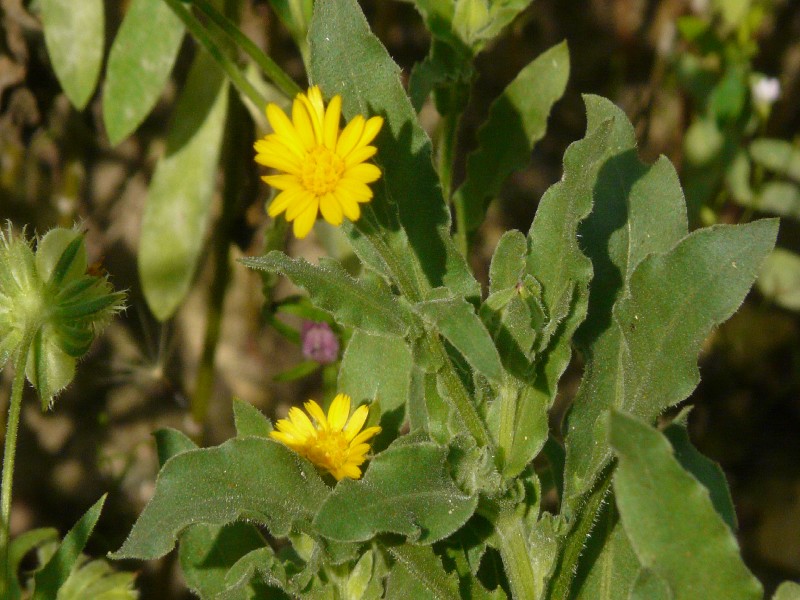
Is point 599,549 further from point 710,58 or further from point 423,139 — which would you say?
point 710,58

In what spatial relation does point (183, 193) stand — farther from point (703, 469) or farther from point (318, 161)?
point (703, 469)

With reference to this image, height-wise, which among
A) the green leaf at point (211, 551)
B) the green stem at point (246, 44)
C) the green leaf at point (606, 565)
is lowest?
the green leaf at point (606, 565)

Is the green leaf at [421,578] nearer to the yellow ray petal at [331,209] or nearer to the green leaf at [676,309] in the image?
the green leaf at [676,309]

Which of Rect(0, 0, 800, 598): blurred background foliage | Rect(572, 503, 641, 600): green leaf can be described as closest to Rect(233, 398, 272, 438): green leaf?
Rect(572, 503, 641, 600): green leaf

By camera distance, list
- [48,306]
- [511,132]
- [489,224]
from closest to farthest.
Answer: [48,306] → [511,132] → [489,224]

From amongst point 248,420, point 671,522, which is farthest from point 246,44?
point 671,522

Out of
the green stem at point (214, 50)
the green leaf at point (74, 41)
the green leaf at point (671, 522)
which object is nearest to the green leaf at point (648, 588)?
the green leaf at point (671, 522)
